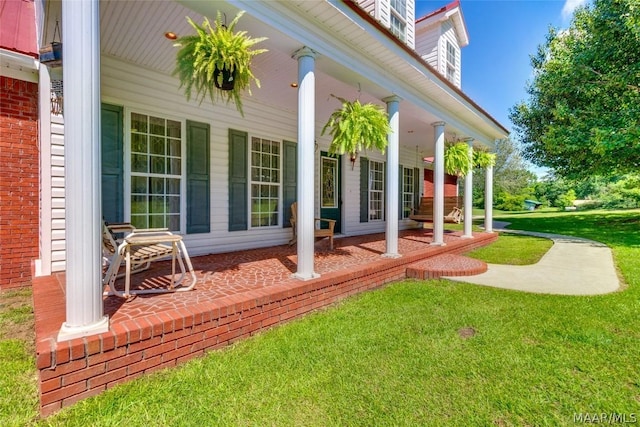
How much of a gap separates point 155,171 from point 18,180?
1.53 metres

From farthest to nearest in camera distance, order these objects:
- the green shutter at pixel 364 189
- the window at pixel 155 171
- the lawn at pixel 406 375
Result: the green shutter at pixel 364 189 < the window at pixel 155 171 < the lawn at pixel 406 375

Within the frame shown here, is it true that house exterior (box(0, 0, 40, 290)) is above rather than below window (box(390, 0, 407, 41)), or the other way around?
below

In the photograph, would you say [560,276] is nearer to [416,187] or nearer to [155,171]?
[416,187]

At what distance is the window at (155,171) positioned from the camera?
4.36 meters

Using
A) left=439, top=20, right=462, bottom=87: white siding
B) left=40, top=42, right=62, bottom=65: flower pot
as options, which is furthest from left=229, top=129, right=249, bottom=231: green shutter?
left=439, top=20, right=462, bottom=87: white siding

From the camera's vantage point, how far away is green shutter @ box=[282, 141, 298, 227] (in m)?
6.20

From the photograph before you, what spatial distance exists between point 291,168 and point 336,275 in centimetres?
322

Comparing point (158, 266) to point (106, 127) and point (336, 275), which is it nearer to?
point (106, 127)

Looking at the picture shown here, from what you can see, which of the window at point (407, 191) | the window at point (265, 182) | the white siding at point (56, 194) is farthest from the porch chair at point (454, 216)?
the white siding at point (56, 194)

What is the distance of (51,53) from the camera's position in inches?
114

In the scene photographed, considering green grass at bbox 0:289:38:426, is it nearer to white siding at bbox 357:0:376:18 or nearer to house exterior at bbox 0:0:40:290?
house exterior at bbox 0:0:40:290

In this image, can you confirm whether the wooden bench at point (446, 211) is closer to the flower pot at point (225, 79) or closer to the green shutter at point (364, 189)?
the green shutter at point (364, 189)

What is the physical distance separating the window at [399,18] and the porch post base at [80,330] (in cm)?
684

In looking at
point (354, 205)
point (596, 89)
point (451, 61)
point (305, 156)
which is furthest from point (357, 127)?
point (596, 89)
